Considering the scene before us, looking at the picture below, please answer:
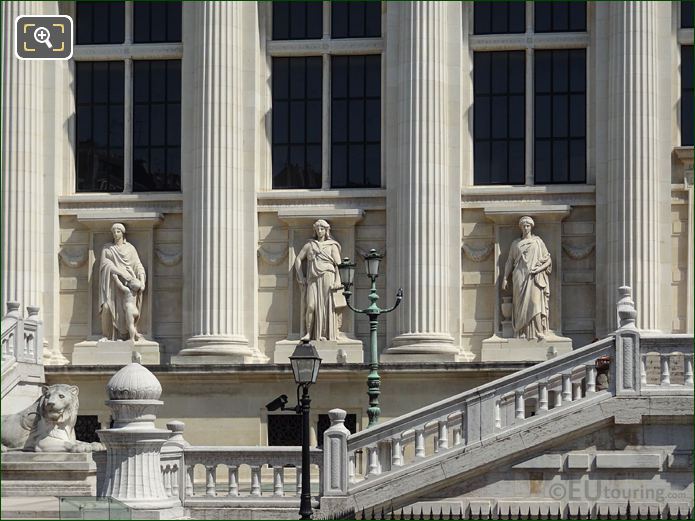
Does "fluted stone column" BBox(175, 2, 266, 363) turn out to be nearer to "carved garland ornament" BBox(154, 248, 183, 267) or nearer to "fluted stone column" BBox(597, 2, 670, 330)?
"carved garland ornament" BBox(154, 248, 183, 267)

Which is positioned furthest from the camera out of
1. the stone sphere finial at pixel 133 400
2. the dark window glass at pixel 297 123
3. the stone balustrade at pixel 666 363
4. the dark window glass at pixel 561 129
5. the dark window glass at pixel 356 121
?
the dark window glass at pixel 297 123

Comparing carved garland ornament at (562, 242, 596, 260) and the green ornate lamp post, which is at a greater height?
carved garland ornament at (562, 242, 596, 260)

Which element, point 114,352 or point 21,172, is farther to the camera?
point 21,172

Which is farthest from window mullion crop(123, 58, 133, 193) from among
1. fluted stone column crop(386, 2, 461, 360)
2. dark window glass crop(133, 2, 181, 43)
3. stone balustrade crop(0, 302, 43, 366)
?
fluted stone column crop(386, 2, 461, 360)

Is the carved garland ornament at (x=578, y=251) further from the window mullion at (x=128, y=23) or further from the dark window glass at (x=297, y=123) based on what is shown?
the window mullion at (x=128, y=23)

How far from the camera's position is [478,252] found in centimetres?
4191

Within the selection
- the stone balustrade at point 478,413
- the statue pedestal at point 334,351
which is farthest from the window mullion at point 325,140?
the stone balustrade at point 478,413

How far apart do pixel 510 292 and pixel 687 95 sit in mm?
6242

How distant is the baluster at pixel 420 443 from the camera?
102 ft

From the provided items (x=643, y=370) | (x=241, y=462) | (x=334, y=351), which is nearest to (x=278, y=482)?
(x=241, y=462)

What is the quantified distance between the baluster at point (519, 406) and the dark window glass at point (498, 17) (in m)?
13.7

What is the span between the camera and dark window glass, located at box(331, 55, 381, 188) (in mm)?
42625

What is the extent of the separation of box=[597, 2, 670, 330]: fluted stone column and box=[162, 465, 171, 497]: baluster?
45.6 feet

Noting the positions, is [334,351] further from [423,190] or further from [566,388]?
[566,388]
